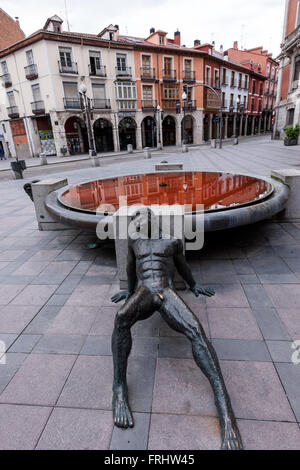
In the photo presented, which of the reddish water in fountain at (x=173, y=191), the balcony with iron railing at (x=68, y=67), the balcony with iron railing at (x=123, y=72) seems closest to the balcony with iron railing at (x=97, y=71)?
the balcony with iron railing at (x=123, y=72)

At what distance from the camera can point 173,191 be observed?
223 inches

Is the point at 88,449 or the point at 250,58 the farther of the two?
the point at 250,58

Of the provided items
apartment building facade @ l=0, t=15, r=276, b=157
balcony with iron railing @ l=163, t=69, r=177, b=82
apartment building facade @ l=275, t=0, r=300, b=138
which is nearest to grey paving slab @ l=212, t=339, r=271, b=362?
apartment building facade @ l=0, t=15, r=276, b=157

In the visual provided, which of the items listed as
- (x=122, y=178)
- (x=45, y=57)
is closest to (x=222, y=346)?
(x=122, y=178)

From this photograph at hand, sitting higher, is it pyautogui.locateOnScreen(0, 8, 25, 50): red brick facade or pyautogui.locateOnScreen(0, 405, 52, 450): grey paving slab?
pyautogui.locateOnScreen(0, 8, 25, 50): red brick facade

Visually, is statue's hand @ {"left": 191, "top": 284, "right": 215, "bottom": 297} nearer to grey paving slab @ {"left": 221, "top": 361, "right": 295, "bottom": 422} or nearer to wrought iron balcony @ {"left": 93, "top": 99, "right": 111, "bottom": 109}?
grey paving slab @ {"left": 221, "top": 361, "right": 295, "bottom": 422}

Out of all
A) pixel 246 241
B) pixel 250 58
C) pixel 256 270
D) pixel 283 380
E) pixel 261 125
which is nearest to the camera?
pixel 283 380

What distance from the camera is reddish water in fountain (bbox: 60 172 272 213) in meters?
4.78

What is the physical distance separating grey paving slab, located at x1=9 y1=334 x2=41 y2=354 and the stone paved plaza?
0.01 m

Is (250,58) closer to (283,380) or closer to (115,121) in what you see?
(115,121)

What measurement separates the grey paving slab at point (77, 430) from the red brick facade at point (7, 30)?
130 ft

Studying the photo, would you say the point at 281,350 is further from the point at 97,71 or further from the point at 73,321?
the point at 97,71

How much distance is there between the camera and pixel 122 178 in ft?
25.3
